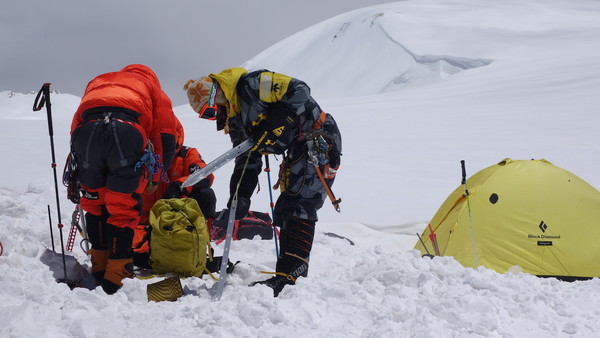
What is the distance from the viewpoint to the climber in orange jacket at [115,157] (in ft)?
11.7

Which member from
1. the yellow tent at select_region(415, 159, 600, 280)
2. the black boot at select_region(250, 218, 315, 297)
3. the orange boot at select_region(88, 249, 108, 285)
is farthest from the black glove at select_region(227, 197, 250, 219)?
the yellow tent at select_region(415, 159, 600, 280)

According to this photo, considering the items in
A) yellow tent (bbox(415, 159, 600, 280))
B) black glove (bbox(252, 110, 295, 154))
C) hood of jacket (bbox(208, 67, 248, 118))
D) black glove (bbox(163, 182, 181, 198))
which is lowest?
yellow tent (bbox(415, 159, 600, 280))

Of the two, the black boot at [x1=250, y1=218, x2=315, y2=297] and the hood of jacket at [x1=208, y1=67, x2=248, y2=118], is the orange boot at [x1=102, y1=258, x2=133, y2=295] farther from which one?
the hood of jacket at [x1=208, y1=67, x2=248, y2=118]

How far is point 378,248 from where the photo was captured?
4.84 meters

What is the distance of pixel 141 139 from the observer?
3.67 metres

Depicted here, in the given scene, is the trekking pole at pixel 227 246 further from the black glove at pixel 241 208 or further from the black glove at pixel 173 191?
the black glove at pixel 173 191

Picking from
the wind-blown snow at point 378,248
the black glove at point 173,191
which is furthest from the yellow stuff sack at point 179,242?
the black glove at point 173,191

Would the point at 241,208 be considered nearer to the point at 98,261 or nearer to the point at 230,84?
the point at 230,84

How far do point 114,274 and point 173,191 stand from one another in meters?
1.41

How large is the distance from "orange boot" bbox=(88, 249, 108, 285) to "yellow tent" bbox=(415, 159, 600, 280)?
3353 millimetres

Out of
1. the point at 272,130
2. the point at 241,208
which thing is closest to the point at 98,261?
the point at 241,208

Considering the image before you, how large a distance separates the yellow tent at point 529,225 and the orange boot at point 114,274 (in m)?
3.26

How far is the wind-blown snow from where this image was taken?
285 cm

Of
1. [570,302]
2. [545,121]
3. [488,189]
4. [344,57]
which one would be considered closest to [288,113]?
[570,302]
